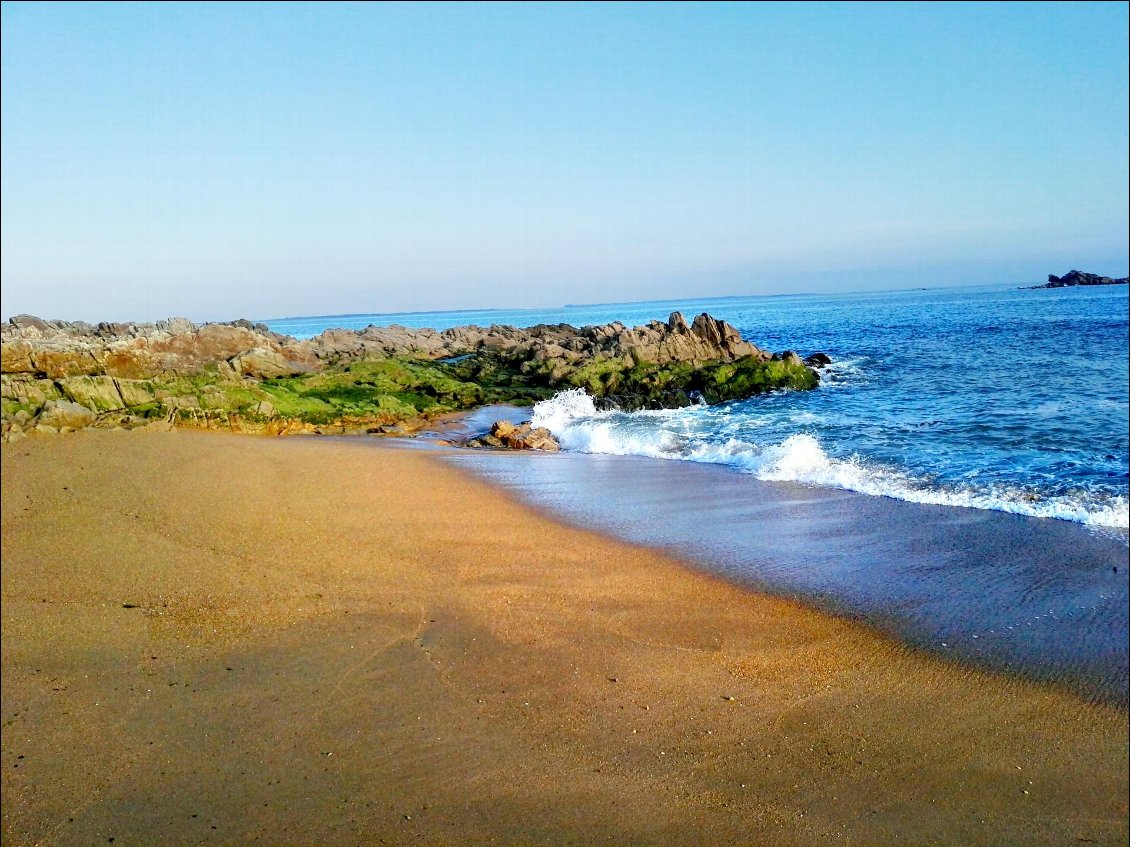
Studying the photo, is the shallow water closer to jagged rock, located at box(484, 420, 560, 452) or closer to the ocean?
the ocean

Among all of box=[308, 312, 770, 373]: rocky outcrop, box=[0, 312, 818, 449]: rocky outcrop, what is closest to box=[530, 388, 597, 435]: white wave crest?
box=[0, 312, 818, 449]: rocky outcrop

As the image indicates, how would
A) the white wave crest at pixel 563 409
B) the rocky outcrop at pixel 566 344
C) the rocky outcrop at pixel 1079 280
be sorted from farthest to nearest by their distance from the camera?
the rocky outcrop at pixel 1079 280 < the rocky outcrop at pixel 566 344 < the white wave crest at pixel 563 409

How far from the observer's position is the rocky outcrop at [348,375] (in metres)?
16.0

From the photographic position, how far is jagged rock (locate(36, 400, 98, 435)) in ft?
23.3

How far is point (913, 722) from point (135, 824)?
15.2 feet

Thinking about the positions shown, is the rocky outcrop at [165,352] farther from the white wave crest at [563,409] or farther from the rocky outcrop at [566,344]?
the white wave crest at [563,409]

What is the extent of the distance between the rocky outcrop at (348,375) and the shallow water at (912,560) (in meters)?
6.38

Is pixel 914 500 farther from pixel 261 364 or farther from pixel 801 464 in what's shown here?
pixel 261 364

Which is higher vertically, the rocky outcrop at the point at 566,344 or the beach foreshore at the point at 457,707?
the rocky outcrop at the point at 566,344

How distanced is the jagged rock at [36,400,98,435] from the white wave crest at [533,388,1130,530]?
32.3 ft

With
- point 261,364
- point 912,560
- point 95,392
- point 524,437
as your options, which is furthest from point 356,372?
point 912,560

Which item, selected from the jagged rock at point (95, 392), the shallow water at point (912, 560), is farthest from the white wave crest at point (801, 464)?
the jagged rock at point (95, 392)

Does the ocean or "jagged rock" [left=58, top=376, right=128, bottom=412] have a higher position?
"jagged rock" [left=58, top=376, right=128, bottom=412]

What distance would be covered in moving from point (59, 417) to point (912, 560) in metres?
9.55
